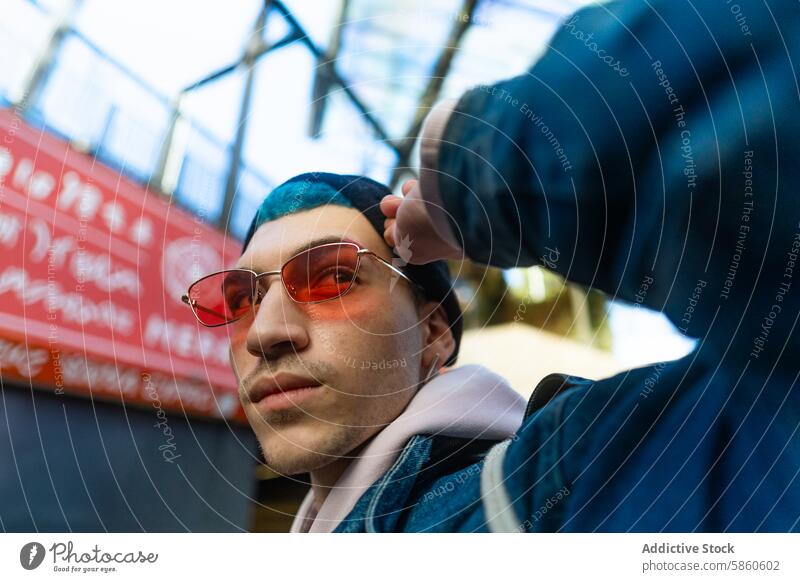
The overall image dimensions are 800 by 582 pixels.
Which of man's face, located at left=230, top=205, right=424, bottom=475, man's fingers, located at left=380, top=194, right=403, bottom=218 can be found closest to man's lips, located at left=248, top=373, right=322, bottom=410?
man's face, located at left=230, top=205, right=424, bottom=475

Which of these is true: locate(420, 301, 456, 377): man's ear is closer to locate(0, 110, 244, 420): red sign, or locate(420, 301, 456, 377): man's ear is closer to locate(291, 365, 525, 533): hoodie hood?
locate(291, 365, 525, 533): hoodie hood

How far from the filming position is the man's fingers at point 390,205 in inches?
15.2

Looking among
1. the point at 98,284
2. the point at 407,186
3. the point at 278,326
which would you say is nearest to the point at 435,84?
Result: the point at 407,186

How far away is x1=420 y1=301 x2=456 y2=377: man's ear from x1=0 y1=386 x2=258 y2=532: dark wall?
14 centimetres

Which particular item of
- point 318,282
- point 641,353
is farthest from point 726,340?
point 318,282

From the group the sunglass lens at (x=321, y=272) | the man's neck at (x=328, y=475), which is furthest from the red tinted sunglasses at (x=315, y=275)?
the man's neck at (x=328, y=475)

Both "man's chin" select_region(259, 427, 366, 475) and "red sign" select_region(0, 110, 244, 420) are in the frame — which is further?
"red sign" select_region(0, 110, 244, 420)

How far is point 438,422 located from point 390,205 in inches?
5.5

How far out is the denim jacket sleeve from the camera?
0.77 feet

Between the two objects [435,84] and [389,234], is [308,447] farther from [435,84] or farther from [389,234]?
[435,84]

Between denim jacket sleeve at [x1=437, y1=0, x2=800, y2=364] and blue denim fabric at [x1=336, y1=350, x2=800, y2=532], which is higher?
denim jacket sleeve at [x1=437, y1=0, x2=800, y2=364]

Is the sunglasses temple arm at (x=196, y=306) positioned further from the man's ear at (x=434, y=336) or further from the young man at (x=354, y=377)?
the man's ear at (x=434, y=336)

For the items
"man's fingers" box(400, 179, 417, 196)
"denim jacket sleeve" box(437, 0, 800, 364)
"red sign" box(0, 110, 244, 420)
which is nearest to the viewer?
"denim jacket sleeve" box(437, 0, 800, 364)
